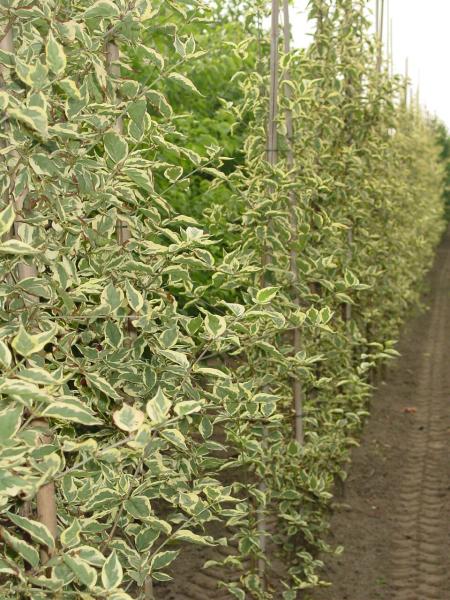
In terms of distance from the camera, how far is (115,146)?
82.4 inches

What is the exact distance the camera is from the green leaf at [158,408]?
1789 millimetres

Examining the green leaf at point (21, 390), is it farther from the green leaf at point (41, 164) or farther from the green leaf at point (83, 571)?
the green leaf at point (41, 164)

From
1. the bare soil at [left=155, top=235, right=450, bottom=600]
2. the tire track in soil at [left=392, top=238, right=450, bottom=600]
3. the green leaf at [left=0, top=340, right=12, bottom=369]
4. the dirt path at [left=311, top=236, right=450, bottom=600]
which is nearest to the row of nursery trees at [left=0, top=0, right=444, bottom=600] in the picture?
the green leaf at [left=0, top=340, right=12, bottom=369]

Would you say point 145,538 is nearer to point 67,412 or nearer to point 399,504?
point 67,412

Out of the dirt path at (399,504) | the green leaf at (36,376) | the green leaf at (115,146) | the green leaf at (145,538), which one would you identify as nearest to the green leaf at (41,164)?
the green leaf at (115,146)

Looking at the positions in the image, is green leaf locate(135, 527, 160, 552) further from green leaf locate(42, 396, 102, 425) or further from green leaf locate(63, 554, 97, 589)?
green leaf locate(42, 396, 102, 425)

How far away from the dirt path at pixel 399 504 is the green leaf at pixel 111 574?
343 centimetres

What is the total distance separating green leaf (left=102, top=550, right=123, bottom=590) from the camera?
1.73 m

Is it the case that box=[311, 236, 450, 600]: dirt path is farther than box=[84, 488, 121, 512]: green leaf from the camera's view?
Yes

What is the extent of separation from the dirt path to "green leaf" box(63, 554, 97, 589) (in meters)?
3.47

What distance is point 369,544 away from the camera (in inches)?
230

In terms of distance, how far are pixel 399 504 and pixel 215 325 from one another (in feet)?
A: 15.9

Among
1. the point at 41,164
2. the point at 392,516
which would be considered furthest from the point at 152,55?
the point at 392,516

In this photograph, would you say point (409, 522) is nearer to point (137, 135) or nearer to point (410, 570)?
point (410, 570)
